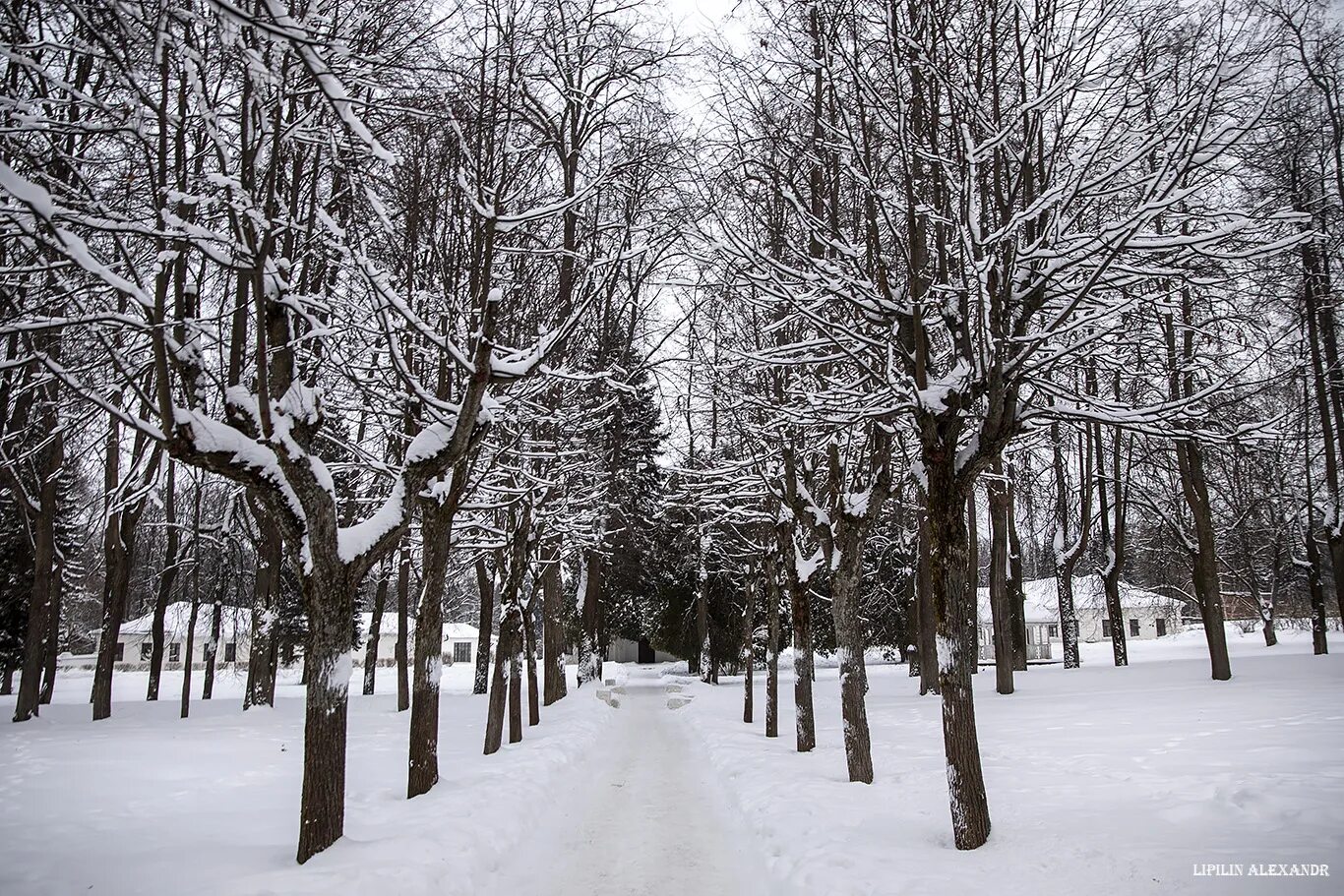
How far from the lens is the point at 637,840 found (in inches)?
281

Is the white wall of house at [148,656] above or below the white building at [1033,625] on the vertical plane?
below

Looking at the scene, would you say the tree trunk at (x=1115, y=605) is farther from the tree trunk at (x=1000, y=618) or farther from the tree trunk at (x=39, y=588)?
the tree trunk at (x=39, y=588)

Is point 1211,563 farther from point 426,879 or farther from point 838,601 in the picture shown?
point 426,879

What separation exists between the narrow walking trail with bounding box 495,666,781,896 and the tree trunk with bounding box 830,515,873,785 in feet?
5.77

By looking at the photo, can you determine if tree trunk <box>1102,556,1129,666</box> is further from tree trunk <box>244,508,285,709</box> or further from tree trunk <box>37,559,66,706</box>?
tree trunk <box>37,559,66,706</box>

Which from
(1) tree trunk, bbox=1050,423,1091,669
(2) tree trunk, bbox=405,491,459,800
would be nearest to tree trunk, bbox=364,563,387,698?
(2) tree trunk, bbox=405,491,459,800

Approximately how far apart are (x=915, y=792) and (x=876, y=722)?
7.36 m

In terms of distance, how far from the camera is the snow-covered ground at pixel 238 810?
509cm

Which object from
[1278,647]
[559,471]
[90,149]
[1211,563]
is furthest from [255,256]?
[1278,647]

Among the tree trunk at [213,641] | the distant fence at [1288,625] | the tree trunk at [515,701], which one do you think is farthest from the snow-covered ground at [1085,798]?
the distant fence at [1288,625]

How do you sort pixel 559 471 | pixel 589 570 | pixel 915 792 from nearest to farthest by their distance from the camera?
pixel 915 792, pixel 559 471, pixel 589 570

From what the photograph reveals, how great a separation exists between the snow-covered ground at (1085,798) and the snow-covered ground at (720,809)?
0.03m

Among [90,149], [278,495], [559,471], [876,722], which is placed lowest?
[876,722]

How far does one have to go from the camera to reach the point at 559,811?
829cm
